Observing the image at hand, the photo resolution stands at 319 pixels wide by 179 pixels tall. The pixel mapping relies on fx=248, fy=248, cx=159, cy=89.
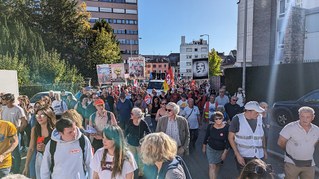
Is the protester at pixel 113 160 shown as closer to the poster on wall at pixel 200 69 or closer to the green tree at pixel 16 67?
the poster on wall at pixel 200 69

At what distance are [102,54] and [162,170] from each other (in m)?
34.1

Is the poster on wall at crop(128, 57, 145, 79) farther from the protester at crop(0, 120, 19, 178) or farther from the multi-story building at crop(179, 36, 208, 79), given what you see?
the multi-story building at crop(179, 36, 208, 79)

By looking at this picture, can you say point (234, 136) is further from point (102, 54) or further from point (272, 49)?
point (102, 54)

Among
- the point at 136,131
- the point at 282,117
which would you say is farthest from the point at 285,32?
the point at 136,131

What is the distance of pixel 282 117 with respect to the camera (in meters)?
10.5

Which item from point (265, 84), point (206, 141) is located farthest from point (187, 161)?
point (265, 84)

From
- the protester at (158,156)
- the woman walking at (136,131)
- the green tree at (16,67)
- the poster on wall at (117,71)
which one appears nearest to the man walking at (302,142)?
the protester at (158,156)

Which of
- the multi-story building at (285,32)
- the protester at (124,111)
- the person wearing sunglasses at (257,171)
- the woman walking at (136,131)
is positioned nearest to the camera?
the person wearing sunglasses at (257,171)

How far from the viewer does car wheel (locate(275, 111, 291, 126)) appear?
404 inches

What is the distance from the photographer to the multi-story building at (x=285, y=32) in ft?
71.5

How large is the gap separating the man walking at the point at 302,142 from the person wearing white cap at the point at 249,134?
0.43 metres

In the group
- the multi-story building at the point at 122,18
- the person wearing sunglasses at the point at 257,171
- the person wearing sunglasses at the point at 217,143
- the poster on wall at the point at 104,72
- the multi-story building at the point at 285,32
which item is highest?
the multi-story building at the point at 122,18

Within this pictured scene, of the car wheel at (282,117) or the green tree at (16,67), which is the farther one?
the green tree at (16,67)

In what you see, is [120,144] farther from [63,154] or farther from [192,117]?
[192,117]
